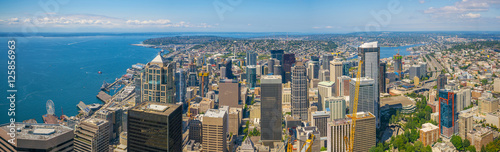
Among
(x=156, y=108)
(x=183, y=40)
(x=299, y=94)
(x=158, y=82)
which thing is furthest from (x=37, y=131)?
(x=183, y=40)

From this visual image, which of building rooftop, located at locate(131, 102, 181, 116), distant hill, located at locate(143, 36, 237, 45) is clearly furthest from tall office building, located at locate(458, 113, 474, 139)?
A: distant hill, located at locate(143, 36, 237, 45)

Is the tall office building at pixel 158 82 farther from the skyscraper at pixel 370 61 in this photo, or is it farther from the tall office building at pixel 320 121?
the skyscraper at pixel 370 61

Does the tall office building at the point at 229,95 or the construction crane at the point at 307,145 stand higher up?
the tall office building at the point at 229,95

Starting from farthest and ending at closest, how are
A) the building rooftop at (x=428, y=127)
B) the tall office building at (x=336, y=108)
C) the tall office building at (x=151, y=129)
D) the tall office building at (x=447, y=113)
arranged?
the tall office building at (x=336, y=108), the tall office building at (x=447, y=113), the building rooftop at (x=428, y=127), the tall office building at (x=151, y=129)

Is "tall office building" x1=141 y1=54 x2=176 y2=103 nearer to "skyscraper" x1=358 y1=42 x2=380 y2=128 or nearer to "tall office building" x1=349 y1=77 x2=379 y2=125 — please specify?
"tall office building" x1=349 y1=77 x2=379 y2=125

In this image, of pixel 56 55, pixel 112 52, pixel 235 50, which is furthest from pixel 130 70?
pixel 235 50

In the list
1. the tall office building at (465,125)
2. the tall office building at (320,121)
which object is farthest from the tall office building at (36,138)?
the tall office building at (465,125)

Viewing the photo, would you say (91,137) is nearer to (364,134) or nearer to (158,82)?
(158,82)
